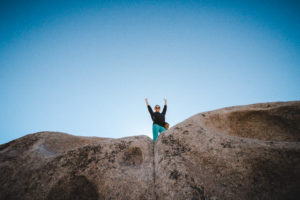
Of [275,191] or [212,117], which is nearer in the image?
[275,191]

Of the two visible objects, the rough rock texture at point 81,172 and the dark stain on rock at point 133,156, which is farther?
the dark stain on rock at point 133,156

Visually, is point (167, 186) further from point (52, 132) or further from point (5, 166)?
point (52, 132)

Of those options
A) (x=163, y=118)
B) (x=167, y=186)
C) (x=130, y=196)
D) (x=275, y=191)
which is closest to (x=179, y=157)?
(x=167, y=186)

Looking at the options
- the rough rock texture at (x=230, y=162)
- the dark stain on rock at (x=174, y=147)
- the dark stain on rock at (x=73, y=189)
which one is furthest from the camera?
the dark stain on rock at (x=174, y=147)

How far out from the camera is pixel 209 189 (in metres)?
2.35

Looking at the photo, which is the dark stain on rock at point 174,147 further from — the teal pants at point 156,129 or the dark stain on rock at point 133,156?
the teal pants at point 156,129

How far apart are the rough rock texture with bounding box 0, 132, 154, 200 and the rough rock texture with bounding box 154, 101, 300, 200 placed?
0.45 metres

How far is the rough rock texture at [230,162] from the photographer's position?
88.0 inches

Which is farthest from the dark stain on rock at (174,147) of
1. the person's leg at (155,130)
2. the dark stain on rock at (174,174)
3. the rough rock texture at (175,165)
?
the person's leg at (155,130)

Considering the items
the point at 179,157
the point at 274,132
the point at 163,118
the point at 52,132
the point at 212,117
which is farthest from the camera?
the point at 163,118

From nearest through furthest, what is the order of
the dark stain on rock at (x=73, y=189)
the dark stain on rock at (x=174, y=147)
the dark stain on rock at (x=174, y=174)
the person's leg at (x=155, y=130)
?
1. the dark stain on rock at (x=174, y=174)
2. the dark stain on rock at (x=73, y=189)
3. the dark stain on rock at (x=174, y=147)
4. the person's leg at (x=155, y=130)

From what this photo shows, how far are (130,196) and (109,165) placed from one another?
2.79 feet

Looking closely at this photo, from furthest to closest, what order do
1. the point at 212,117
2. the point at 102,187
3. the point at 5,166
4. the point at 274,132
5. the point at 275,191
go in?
the point at 212,117, the point at 274,132, the point at 5,166, the point at 102,187, the point at 275,191

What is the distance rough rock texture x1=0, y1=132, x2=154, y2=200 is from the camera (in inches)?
106
